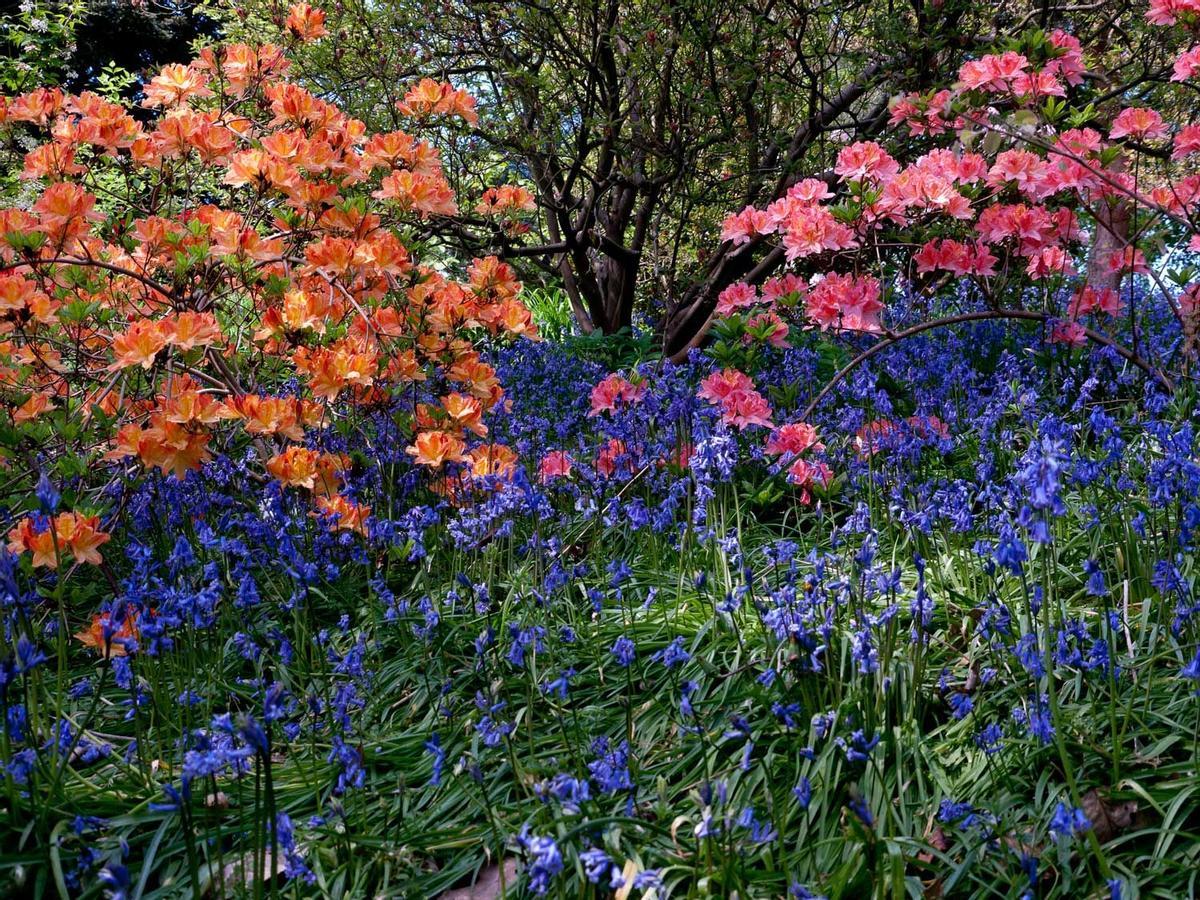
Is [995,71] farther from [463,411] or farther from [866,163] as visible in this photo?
[463,411]

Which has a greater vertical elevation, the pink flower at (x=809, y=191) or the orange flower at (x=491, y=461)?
the pink flower at (x=809, y=191)

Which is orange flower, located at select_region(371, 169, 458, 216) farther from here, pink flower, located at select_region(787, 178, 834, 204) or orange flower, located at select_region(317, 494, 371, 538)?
pink flower, located at select_region(787, 178, 834, 204)

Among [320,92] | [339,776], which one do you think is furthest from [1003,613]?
[320,92]

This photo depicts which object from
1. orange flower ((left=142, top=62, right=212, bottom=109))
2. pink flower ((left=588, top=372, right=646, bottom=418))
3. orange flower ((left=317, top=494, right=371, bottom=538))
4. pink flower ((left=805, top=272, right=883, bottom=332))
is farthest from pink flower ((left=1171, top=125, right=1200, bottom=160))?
orange flower ((left=142, top=62, right=212, bottom=109))

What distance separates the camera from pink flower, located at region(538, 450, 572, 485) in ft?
10.7

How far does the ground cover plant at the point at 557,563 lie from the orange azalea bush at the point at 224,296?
0.06 ft

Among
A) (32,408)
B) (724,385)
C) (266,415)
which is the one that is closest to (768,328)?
→ (724,385)

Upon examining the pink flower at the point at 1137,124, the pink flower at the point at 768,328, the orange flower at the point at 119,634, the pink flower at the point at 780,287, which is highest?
the pink flower at the point at 1137,124

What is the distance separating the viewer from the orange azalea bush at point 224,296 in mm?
2633

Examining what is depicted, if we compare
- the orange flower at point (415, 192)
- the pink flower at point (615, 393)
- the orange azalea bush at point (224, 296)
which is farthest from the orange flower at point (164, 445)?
the pink flower at point (615, 393)

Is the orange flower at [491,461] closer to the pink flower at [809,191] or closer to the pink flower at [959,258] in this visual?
the pink flower at [809,191]

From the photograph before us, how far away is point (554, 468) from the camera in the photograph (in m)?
3.26

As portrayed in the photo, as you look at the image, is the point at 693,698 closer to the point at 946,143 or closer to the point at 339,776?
the point at 339,776

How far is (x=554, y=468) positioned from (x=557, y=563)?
69cm
